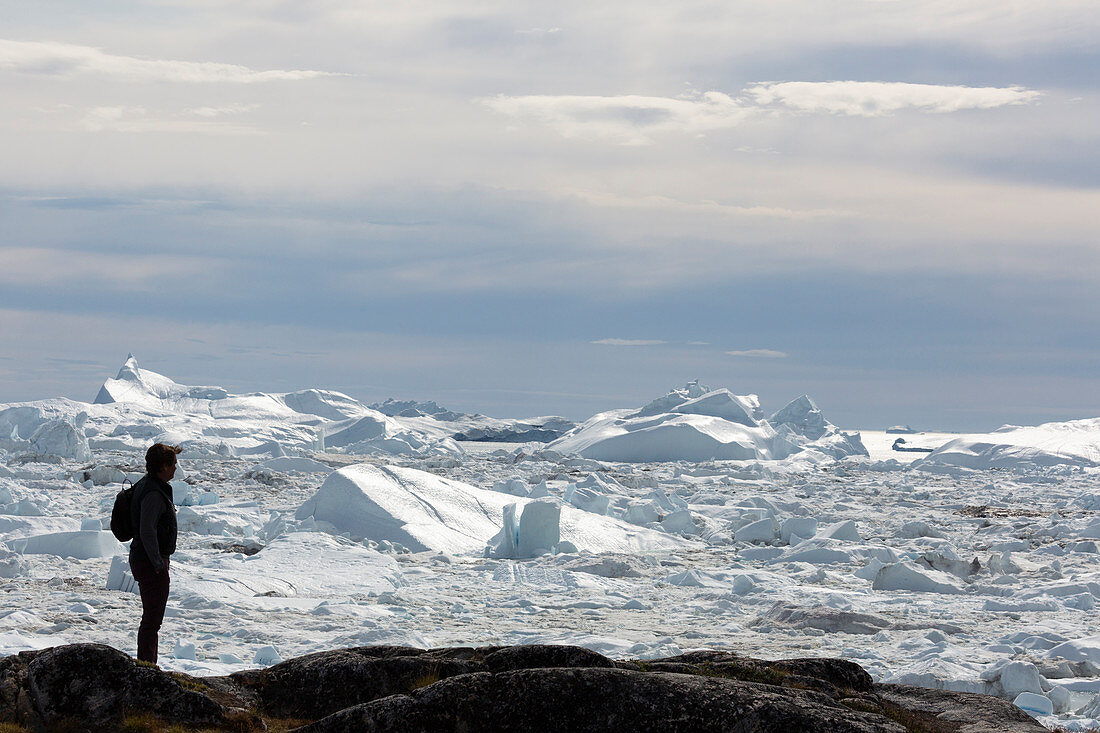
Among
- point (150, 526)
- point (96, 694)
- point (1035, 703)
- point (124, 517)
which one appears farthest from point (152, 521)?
point (1035, 703)

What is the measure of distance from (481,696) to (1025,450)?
6637 cm

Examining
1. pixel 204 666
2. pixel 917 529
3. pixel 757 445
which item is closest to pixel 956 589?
pixel 917 529

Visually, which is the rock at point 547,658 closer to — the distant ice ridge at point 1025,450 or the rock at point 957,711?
the rock at point 957,711

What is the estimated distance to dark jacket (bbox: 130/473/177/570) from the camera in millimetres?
5418

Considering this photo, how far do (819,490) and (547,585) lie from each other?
27.0 m

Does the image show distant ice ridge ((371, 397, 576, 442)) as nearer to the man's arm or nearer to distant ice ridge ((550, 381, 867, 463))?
distant ice ridge ((550, 381, 867, 463))

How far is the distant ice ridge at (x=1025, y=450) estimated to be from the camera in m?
60.0

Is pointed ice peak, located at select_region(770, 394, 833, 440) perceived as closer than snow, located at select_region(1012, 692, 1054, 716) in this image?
No

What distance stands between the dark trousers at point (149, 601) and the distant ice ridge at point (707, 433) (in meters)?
52.2

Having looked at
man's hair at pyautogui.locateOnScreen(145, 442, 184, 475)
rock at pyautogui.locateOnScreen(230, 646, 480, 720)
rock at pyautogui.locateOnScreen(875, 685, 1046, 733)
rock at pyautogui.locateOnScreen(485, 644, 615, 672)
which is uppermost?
man's hair at pyautogui.locateOnScreen(145, 442, 184, 475)

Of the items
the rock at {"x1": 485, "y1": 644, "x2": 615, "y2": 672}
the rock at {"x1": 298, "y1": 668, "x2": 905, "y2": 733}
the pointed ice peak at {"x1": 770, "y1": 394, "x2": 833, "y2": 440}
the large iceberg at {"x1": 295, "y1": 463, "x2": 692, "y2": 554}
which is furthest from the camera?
the pointed ice peak at {"x1": 770, "y1": 394, "x2": 833, "y2": 440}

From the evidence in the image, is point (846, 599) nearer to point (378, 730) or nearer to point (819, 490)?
point (378, 730)

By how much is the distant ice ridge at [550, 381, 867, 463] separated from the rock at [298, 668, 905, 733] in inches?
2096

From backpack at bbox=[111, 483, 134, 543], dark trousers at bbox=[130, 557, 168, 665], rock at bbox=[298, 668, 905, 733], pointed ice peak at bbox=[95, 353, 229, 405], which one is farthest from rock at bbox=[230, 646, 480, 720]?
pointed ice peak at bbox=[95, 353, 229, 405]
